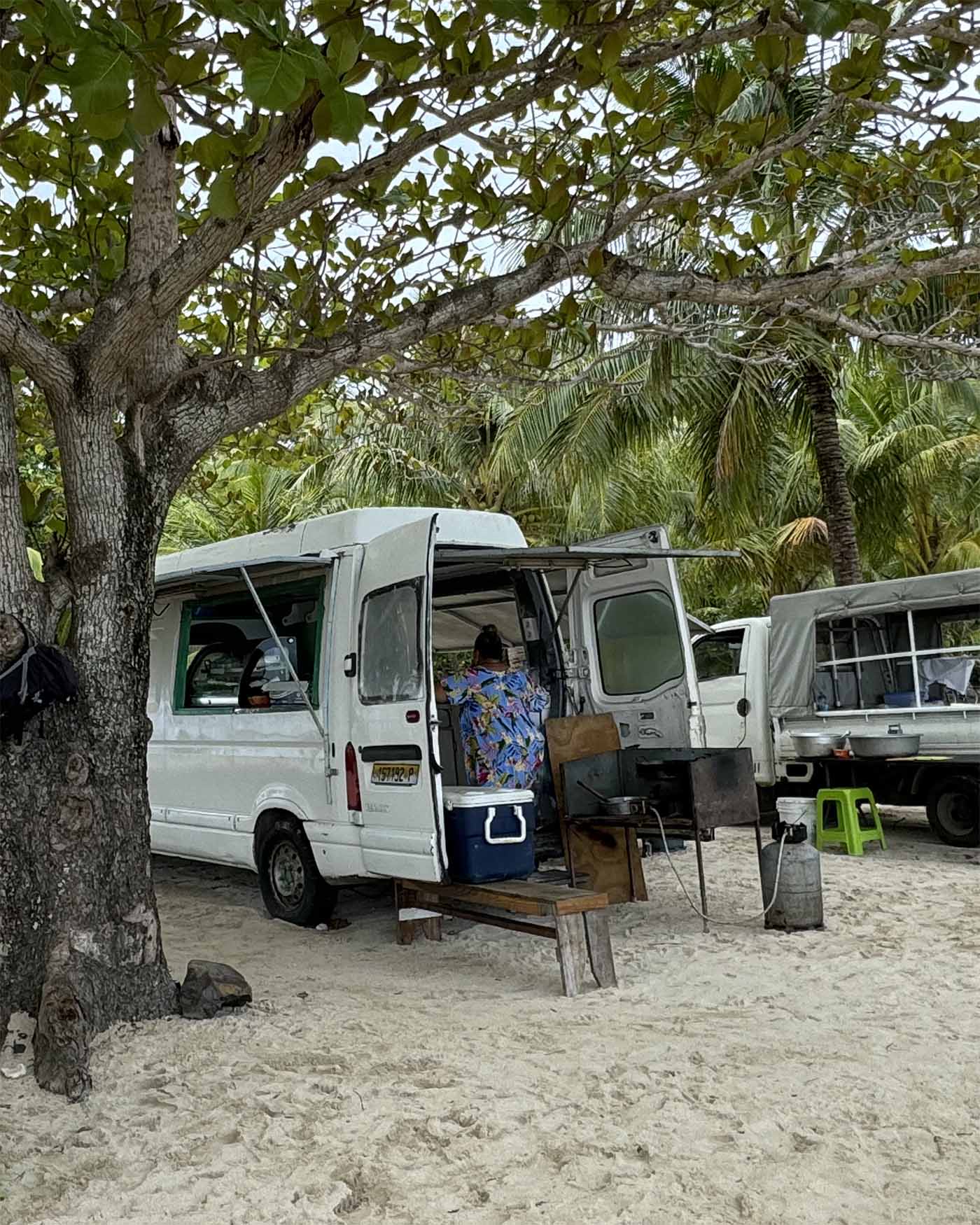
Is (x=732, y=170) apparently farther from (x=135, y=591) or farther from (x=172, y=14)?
(x=135, y=591)

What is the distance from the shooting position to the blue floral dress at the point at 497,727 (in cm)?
688

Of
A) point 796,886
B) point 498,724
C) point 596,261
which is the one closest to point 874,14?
point 596,261

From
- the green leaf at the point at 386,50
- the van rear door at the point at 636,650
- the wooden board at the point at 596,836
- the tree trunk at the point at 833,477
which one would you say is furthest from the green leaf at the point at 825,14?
→ the tree trunk at the point at 833,477

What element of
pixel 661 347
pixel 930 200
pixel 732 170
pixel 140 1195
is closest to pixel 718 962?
pixel 140 1195

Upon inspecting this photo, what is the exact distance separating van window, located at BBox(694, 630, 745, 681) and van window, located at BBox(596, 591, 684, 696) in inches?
171

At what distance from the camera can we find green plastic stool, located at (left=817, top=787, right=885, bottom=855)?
386 inches

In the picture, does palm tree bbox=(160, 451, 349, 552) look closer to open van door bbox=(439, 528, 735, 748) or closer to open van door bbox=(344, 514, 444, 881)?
open van door bbox=(439, 528, 735, 748)

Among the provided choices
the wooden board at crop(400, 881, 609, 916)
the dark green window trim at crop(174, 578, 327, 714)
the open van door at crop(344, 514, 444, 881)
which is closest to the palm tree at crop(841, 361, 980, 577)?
the dark green window trim at crop(174, 578, 327, 714)

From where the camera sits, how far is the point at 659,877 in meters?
8.80

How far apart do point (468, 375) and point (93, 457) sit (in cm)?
267

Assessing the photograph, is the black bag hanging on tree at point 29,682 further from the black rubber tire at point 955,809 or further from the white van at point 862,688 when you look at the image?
the black rubber tire at point 955,809

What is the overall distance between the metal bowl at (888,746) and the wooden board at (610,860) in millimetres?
3190

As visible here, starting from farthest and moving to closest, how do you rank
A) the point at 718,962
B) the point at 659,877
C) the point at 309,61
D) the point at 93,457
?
the point at 659,877 < the point at 718,962 < the point at 93,457 < the point at 309,61

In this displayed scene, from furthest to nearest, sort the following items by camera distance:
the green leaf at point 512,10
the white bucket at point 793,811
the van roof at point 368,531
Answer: the van roof at point 368,531 → the white bucket at point 793,811 → the green leaf at point 512,10
